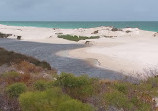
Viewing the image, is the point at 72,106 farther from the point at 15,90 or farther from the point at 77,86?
the point at 15,90

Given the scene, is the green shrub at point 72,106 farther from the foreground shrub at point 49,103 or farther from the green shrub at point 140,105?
the green shrub at point 140,105

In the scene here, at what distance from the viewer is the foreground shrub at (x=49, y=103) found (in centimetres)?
812

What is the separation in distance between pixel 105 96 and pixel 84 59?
2313cm

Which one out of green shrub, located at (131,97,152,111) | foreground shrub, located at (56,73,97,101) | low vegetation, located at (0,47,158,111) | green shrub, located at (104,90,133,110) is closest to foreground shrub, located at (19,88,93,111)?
low vegetation, located at (0,47,158,111)

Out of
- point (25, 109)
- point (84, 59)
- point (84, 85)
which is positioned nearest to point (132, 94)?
point (84, 85)

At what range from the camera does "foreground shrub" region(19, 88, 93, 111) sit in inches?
320

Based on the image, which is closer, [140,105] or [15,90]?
[140,105]

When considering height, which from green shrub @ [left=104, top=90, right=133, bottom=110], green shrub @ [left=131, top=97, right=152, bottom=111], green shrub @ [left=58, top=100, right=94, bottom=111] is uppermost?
green shrub @ [left=58, top=100, right=94, bottom=111]

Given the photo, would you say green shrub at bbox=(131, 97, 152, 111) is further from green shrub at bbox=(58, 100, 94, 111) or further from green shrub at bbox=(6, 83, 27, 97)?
green shrub at bbox=(6, 83, 27, 97)

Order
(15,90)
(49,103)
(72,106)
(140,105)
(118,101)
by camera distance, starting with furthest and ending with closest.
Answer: (15,90)
(140,105)
(118,101)
(49,103)
(72,106)

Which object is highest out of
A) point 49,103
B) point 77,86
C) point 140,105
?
point 49,103

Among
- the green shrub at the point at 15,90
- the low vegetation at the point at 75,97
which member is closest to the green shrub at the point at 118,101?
the low vegetation at the point at 75,97

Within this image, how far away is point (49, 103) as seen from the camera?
8.42m

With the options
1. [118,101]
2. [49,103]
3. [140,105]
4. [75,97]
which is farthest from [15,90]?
[140,105]
